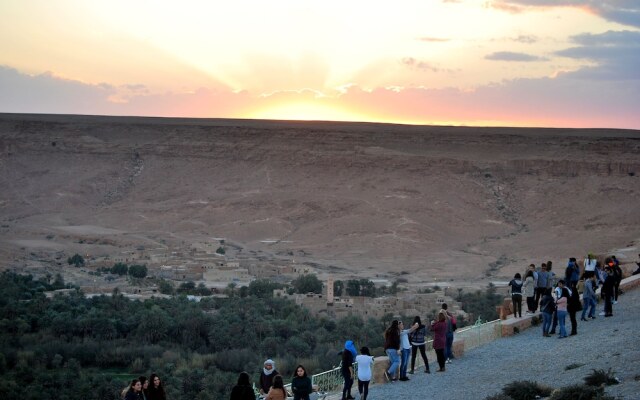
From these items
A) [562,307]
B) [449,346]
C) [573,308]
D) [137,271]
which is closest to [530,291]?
[562,307]

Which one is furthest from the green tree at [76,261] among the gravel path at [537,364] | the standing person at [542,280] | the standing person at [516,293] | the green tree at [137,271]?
the gravel path at [537,364]

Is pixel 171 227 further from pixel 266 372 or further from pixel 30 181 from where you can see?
pixel 266 372

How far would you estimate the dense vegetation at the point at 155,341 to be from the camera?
2144 centimetres

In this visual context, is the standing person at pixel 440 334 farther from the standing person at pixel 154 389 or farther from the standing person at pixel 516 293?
the standing person at pixel 154 389

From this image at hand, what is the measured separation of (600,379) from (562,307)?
4.18 meters

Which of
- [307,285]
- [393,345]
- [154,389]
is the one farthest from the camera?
[307,285]

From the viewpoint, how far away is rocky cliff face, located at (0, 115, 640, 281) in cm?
5241

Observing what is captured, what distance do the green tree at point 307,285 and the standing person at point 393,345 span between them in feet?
70.8

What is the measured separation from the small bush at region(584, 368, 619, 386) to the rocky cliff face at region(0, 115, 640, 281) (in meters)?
30.5

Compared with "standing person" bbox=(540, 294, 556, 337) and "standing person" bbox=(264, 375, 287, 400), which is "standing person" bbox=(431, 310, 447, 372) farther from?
"standing person" bbox=(264, 375, 287, 400)

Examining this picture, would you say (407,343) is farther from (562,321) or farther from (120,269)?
(120,269)

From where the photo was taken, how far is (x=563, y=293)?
56.6 feet

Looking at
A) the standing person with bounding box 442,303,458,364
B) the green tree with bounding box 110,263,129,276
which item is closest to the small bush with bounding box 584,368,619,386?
the standing person with bounding box 442,303,458,364

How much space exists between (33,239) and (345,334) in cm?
3099
